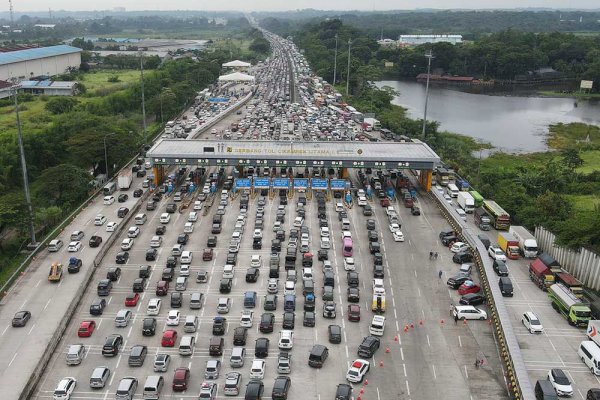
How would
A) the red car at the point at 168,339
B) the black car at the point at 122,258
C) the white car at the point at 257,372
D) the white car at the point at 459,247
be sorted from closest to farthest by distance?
the white car at the point at 257,372 < the red car at the point at 168,339 < the black car at the point at 122,258 < the white car at the point at 459,247

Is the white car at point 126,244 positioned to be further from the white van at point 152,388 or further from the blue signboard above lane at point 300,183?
the blue signboard above lane at point 300,183

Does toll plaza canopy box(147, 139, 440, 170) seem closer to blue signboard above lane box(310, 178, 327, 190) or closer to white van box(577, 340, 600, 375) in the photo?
blue signboard above lane box(310, 178, 327, 190)

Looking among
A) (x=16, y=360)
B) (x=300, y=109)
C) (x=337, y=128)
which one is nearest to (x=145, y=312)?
(x=16, y=360)

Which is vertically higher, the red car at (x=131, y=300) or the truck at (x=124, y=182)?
the truck at (x=124, y=182)

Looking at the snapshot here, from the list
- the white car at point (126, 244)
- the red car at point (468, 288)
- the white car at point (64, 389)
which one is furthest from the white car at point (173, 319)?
the red car at point (468, 288)

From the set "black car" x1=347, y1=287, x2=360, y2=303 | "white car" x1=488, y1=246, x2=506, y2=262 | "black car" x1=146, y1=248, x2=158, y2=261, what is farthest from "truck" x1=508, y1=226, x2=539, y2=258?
"black car" x1=146, y1=248, x2=158, y2=261

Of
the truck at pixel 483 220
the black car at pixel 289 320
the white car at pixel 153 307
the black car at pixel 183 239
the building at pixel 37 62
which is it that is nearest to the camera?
the black car at pixel 289 320
